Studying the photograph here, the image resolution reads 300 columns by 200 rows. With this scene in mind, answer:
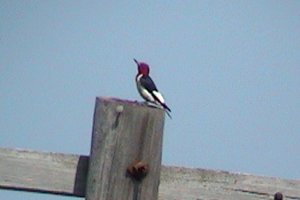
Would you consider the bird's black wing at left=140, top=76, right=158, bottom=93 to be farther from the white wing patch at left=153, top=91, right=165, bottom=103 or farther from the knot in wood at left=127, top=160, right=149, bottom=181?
the knot in wood at left=127, top=160, right=149, bottom=181

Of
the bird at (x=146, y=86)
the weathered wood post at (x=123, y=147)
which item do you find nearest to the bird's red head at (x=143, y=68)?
the bird at (x=146, y=86)

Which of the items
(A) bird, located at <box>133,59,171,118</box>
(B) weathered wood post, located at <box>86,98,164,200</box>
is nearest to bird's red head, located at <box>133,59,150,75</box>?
(A) bird, located at <box>133,59,171,118</box>

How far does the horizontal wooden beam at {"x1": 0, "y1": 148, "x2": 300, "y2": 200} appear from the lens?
9.03 feet

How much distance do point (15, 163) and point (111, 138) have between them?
0.31 m

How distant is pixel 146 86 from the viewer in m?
4.49

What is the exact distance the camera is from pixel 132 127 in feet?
9.33

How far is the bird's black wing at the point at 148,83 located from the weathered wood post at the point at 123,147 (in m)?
1.47

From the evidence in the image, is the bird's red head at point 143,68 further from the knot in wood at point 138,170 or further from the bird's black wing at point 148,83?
the knot in wood at point 138,170

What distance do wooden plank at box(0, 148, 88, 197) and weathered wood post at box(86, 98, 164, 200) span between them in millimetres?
54

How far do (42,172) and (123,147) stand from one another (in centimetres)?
27

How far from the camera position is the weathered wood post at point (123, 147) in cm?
280

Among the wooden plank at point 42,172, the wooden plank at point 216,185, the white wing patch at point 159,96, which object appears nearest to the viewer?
the wooden plank at point 42,172

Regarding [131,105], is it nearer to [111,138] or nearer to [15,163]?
[111,138]

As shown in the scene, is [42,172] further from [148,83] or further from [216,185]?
[148,83]
